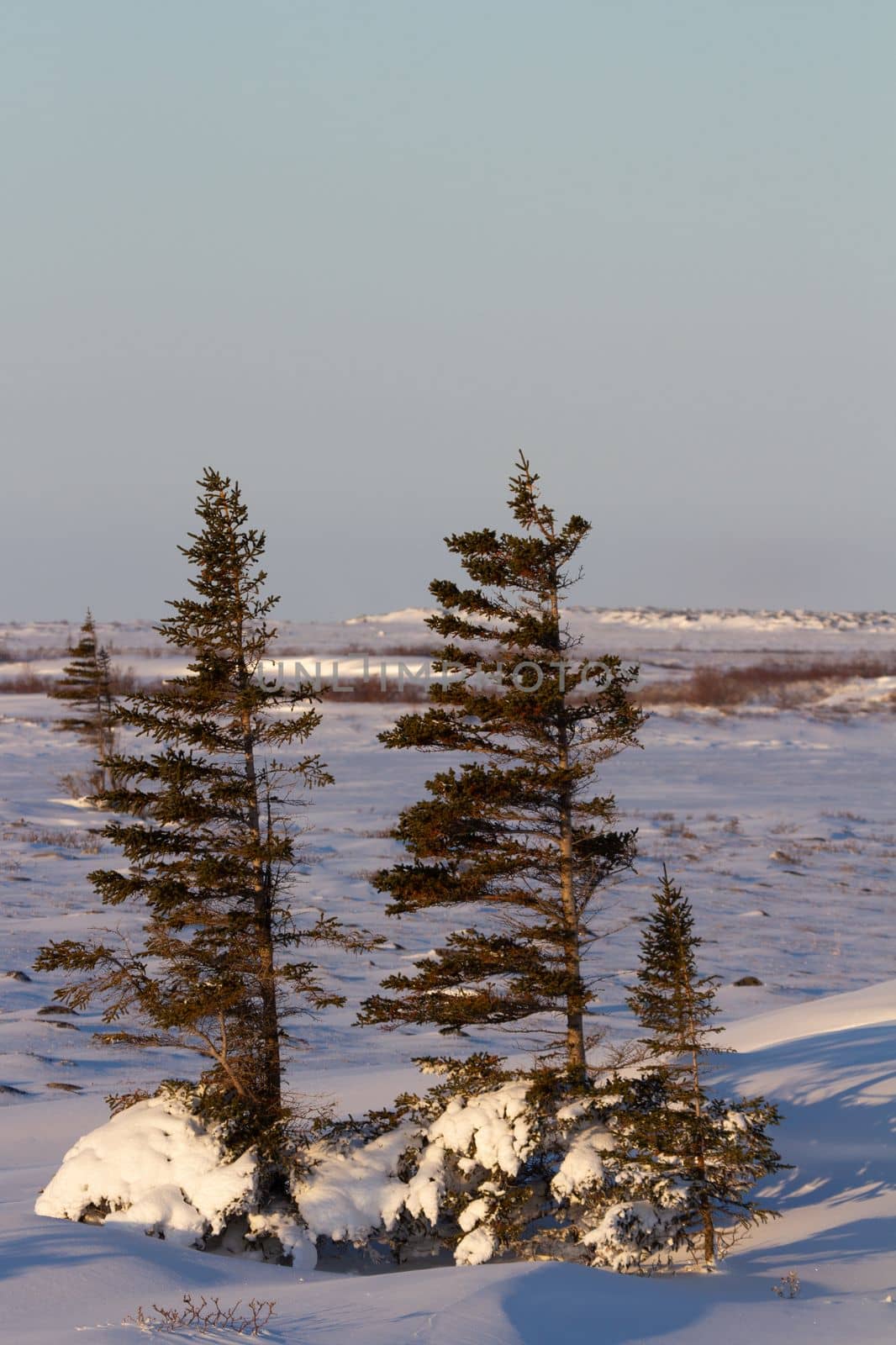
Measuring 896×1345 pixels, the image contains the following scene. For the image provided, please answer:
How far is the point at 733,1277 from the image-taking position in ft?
38.6

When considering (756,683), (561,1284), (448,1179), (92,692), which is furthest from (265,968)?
(756,683)

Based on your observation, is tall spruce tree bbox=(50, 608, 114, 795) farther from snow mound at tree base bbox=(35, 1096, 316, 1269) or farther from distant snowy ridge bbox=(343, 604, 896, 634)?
distant snowy ridge bbox=(343, 604, 896, 634)

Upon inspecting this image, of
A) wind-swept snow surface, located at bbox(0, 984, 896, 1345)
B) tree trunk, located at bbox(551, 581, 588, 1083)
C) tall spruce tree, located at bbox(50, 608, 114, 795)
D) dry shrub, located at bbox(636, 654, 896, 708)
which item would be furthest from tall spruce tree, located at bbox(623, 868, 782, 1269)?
dry shrub, located at bbox(636, 654, 896, 708)

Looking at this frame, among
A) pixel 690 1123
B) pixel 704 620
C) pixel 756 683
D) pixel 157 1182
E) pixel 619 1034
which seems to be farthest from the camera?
pixel 704 620

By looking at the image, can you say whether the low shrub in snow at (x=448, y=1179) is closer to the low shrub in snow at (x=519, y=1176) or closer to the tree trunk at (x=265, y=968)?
the low shrub in snow at (x=519, y=1176)

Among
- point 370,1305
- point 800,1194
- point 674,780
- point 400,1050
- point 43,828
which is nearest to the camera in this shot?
point 370,1305

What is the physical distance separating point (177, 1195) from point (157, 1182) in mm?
293

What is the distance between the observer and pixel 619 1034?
22141 millimetres

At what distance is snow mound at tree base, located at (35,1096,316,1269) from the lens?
1303 centimetres

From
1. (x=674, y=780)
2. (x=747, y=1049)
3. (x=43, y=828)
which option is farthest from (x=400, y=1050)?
(x=674, y=780)

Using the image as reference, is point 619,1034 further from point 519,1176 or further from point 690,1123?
point 690,1123

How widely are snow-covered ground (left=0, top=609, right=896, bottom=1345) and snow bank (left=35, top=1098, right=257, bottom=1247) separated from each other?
491 mm

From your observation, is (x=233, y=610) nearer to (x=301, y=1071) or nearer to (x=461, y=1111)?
(x=461, y=1111)

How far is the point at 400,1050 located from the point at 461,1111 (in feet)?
27.5
